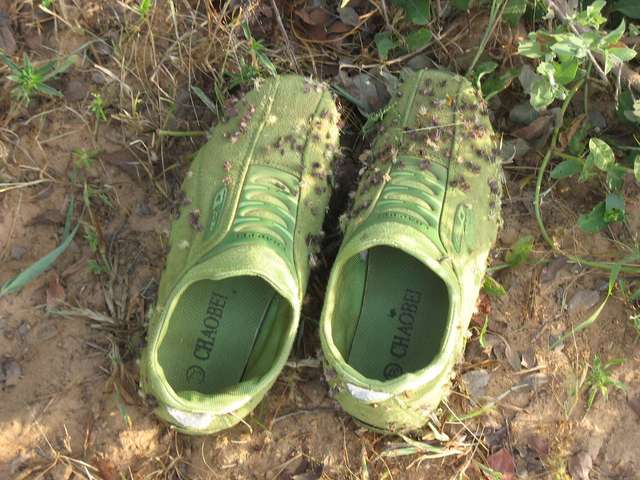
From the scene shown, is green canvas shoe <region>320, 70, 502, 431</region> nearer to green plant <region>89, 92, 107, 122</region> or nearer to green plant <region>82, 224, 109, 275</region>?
green plant <region>82, 224, 109, 275</region>

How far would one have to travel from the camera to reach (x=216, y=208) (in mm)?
2070

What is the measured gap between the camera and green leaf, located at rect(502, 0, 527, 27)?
2.19 m

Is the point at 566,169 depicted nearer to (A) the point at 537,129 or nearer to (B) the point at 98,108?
(A) the point at 537,129

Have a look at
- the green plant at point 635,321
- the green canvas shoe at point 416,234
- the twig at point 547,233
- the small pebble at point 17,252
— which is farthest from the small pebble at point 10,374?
the green plant at point 635,321

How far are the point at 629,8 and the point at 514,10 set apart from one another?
0.37 m

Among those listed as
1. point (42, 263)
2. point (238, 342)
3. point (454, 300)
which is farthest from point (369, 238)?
point (42, 263)

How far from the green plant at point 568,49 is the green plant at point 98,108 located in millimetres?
1283

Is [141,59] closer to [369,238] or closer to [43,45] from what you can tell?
[43,45]

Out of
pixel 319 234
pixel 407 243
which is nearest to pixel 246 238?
pixel 319 234

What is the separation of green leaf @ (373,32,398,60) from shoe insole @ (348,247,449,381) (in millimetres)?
664

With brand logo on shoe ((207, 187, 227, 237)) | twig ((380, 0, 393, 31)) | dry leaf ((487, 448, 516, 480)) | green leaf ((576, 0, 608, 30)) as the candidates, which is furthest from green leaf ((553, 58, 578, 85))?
dry leaf ((487, 448, 516, 480))

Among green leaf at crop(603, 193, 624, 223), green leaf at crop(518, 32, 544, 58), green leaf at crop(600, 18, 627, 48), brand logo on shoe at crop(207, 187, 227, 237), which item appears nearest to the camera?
green leaf at crop(600, 18, 627, 48)

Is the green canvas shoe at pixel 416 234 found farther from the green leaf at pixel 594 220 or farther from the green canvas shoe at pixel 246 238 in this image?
the green leaf at pixel 594 220

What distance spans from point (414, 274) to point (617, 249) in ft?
2.21
